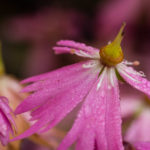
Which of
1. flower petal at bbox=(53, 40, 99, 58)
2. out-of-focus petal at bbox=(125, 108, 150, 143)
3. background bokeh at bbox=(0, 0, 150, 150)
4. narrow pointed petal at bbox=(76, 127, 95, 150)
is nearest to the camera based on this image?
narrow pointed petal at bbox=(76, 127, 95, 150)

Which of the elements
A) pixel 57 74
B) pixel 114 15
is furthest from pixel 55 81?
pixel 114 15

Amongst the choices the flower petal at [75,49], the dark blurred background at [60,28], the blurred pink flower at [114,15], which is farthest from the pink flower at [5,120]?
the blurred pink flower at [114,15]

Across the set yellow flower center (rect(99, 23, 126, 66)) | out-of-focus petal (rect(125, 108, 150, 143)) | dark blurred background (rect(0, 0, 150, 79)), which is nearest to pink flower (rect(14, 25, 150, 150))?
yellow flower center (rect(99, 23, 126, 66))

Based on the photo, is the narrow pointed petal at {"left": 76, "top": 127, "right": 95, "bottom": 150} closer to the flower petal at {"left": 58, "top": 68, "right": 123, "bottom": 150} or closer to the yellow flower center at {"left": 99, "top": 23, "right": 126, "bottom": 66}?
the flower petal at {"left": 58, "top": 68, "right": 123, "bottom": 150}

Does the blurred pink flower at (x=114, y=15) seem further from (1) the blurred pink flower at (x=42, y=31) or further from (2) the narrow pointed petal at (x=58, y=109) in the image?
(2) the narrow pointed petal at (x=58, y=109)

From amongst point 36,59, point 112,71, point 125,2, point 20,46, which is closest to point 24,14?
point 20,46

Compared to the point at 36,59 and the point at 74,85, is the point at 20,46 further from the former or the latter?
the point at 74,85

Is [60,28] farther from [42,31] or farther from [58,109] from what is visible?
[58,109]
